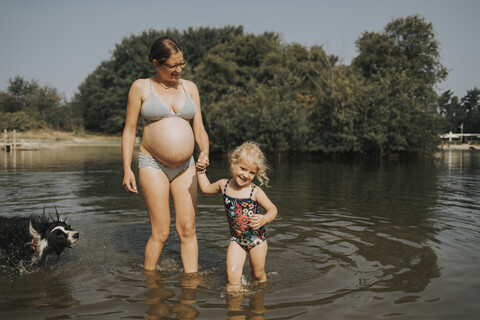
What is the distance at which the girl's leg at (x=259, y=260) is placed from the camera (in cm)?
445

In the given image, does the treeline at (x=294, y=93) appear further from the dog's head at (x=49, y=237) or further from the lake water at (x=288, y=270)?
the dog's head at (x=49, y=237)

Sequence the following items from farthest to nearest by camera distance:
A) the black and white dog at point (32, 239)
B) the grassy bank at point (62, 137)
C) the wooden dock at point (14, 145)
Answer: the grassy bank at point (62, 137), the wooden dock at point (14, 145), the black and white dog at point (32, 239)

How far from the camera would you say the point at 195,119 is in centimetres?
484

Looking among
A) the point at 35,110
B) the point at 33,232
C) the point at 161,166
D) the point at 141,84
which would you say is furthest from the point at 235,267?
the point at 35,110

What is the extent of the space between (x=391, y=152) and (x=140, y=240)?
30088 mm

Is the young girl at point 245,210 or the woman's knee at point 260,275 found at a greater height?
the young girl at point 245,210

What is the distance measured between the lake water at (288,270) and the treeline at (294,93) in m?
22.5

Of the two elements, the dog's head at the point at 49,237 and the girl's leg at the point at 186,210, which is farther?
the dog's head at the point at 49,237

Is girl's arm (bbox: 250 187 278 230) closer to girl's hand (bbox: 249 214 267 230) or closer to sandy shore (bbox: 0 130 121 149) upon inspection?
girl's hand (bbox: 249 214 267 230)

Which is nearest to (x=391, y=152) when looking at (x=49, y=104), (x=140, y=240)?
(x=140, y=240)

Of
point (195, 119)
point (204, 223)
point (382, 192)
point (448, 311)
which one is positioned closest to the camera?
point (448, 311)

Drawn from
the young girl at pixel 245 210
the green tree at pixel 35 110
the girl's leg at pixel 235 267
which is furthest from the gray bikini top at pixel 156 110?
the green tree at pixel 35 110

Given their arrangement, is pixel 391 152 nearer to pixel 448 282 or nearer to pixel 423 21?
pixel 423 21

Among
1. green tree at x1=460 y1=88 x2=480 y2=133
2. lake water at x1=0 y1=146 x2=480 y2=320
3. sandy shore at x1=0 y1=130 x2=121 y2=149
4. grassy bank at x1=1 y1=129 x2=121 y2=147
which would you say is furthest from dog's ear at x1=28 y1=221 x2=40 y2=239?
green tree at x1=460 y1=88 x2=480 y2=133
